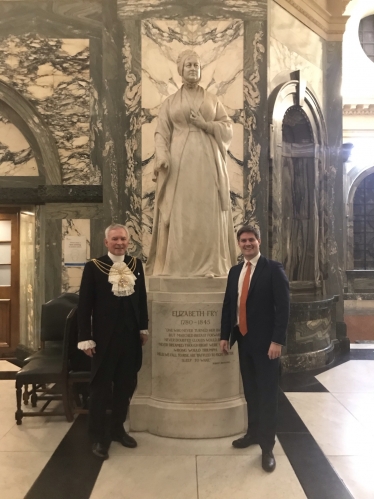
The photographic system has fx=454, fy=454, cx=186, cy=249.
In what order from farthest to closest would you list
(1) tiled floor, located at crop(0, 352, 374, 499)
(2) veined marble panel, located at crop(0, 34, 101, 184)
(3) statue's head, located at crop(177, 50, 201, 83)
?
(2) veined marble panel, located at crop(0, 34, 101, 184) < (3) statue's head, located at crop(177, 50, 201, 83) < (1) tiled floor, located at crop(0, 352, 374, 499)

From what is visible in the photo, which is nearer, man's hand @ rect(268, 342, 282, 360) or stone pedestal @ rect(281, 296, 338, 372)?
man's hand @ rect(268, 342, 282, 360)

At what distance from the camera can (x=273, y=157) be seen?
21.0 ft

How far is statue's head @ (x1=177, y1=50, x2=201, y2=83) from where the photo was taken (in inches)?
153

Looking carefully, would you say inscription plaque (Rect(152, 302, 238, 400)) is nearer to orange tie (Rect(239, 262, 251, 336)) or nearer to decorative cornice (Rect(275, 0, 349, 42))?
orange tie (Rect(239, 262, 251, 336))

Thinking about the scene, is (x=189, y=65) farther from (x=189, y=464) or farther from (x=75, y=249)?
(x=75, y=249)

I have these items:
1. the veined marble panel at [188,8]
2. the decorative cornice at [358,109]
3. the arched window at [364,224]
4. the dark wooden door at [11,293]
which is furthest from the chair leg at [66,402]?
the decorative cornice at [358,109]

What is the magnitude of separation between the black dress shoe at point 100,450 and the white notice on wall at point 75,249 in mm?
3395

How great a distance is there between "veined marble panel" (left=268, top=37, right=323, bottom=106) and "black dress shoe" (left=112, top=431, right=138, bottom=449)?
16.6ft

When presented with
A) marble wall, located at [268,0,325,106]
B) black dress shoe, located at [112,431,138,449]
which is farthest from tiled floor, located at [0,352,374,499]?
marble wall, located at [268,0,325,106]

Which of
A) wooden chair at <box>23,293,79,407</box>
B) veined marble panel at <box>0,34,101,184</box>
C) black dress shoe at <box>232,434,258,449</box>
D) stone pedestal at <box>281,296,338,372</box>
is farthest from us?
veined marble panel at <box>0,34,101,184</box>

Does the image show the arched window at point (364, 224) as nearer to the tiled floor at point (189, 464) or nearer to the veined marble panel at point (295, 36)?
the veined marble panel at point (295, 36)

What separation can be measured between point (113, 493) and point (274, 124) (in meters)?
5.19

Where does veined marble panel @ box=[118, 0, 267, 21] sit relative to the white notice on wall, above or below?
above

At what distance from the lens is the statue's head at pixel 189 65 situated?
3885 mm
